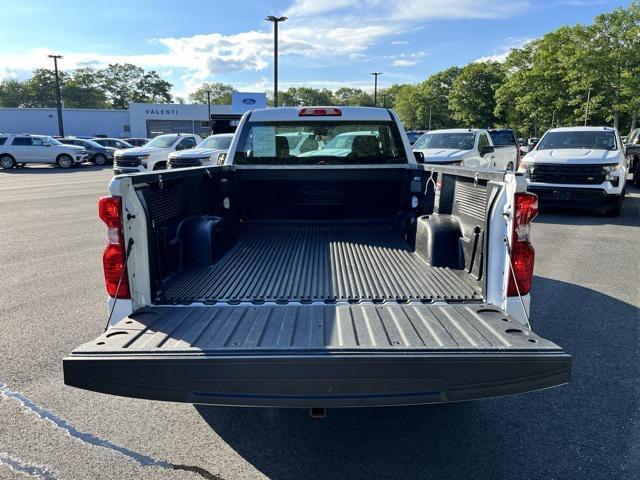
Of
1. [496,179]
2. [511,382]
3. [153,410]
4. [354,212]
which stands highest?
[496,179]

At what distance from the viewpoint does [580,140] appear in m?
12.2

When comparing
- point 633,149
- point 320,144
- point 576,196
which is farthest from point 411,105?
point 320,144

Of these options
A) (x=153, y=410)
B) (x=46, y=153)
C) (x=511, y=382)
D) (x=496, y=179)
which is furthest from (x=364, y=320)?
(x=46, y=153)

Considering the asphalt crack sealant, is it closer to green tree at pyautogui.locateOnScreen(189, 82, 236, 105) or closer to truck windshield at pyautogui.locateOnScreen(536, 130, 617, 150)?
truck windshield at pyautogui.locateOnScreen(536, 130, 617, 150)

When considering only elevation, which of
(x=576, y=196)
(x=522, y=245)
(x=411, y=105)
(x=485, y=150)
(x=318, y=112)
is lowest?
(x=576, y=196)

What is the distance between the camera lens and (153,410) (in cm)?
325

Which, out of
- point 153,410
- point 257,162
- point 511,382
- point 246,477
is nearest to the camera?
point 511,382

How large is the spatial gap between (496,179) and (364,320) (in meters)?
1.24

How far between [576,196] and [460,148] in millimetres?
3838

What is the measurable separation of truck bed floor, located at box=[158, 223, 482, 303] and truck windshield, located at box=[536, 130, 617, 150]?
935cm

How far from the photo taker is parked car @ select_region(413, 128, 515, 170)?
40.9 feet

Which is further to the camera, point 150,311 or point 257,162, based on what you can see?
point 257,162

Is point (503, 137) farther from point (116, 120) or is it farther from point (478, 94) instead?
point (116, 120)

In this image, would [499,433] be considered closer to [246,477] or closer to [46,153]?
[246,477]
